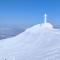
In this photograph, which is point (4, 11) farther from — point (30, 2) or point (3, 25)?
point (30, 2)

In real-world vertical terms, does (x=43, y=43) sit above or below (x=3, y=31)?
below

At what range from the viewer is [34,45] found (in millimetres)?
1394

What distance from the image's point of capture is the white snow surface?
135 centimetres

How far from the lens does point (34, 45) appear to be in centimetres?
139

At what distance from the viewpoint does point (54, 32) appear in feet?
4.47

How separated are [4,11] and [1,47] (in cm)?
29

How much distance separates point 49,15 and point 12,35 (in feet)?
1.08

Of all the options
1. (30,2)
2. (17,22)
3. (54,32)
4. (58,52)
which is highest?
(30,2)

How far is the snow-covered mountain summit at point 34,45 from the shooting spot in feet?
4.42

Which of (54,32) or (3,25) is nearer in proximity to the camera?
(54,32)

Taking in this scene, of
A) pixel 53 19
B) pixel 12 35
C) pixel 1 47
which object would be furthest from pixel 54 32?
pixel 1 47

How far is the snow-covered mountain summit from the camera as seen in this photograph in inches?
53.1

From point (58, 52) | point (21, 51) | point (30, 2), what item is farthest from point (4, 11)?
point (58, 52)

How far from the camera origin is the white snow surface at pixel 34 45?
4.42ft
